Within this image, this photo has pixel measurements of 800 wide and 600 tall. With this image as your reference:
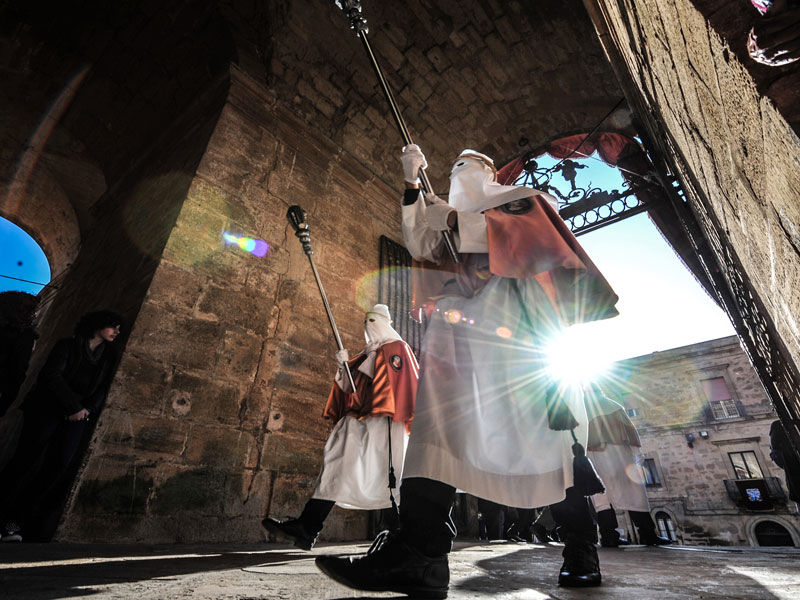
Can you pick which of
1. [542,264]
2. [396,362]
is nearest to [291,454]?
[396,362]

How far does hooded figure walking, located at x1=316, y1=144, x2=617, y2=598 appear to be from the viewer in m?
1.23

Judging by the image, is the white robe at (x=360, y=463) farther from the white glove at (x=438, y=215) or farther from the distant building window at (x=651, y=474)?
the distant building window at (x=651, y=474)

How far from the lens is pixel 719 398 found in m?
17.0

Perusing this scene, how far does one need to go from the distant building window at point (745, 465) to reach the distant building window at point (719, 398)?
4.76 feet

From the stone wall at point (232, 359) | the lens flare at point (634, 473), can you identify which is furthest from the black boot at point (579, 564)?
the lens flare at point (634, 473)

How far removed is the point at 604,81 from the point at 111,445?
6997 millimetres

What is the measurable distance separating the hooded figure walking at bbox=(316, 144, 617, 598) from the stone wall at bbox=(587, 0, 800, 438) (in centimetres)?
50

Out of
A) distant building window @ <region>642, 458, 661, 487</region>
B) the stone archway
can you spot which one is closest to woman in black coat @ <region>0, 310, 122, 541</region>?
distant building window @ <region>642, 458, 661, 487</region>

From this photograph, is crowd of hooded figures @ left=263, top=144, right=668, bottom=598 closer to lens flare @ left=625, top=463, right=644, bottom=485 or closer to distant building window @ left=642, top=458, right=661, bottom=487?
lens flare @ left=625, top=463, right=644, bottom=485

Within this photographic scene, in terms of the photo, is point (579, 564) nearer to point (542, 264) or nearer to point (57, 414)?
point (542, 264)

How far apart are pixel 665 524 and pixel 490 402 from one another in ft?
66.3

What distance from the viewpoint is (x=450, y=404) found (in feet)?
4.62

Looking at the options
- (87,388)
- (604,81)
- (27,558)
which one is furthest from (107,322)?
(604,81)

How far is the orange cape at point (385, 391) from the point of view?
2971 millimetres
